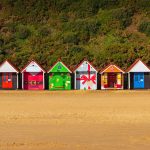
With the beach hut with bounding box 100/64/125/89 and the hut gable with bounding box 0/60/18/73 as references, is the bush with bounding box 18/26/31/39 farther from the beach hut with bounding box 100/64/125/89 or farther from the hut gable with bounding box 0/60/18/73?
the beach hut with bounding box 100/64/125/89

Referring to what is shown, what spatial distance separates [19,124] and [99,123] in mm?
2442

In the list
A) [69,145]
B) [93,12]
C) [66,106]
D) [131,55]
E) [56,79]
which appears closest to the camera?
[69,145]

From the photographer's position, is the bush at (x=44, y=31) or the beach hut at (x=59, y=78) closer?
the beach hut at (x=59, y=78)

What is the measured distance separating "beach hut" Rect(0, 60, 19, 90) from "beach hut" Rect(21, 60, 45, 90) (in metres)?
0.61

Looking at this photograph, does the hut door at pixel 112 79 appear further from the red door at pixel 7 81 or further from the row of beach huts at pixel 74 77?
the red door at pixel 7 81

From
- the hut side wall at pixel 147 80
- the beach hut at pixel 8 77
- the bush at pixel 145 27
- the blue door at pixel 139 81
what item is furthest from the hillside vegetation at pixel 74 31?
the beach hut at pixel 8 77

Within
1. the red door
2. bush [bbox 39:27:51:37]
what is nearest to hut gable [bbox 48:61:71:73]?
the red door

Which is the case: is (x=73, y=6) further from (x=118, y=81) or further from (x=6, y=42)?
(x=118, y=81)

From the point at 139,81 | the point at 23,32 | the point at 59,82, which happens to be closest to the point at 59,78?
the point at 59,82

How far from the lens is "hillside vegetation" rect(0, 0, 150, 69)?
46625 mm

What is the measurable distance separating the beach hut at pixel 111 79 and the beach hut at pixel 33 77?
165 inches

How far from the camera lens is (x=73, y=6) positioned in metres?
60.8

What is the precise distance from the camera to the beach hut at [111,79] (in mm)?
34719

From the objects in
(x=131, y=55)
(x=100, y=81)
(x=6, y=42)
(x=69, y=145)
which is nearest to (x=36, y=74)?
(x=100, y=81)
